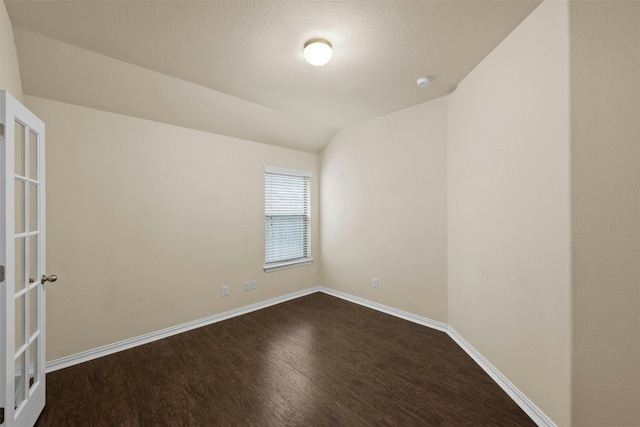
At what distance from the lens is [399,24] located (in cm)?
175

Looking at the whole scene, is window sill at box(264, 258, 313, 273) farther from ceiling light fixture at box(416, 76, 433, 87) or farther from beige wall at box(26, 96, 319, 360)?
ceiling light fixture at box(416, 76, 433, 87)

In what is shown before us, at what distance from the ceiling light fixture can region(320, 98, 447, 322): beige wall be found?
0.43 metres

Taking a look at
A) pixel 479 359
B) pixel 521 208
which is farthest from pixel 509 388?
pixel 521 208

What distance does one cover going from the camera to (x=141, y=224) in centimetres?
266

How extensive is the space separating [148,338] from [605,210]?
12.7 feet

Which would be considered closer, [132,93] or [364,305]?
[132,93]

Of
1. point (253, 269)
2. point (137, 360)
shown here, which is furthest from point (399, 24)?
point (137, 360)

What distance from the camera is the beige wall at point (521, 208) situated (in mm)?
1484

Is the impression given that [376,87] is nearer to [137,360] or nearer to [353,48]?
[353,48]

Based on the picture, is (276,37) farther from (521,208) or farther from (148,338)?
(148,338)

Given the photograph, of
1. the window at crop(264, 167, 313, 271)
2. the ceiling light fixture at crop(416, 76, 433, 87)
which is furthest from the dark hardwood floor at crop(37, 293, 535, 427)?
the ceiling light fixture at crop(416, 76, 433, 87)

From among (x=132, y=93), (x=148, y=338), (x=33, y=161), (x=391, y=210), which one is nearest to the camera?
(x=33, y=161)

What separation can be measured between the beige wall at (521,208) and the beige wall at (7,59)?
10.8 ft

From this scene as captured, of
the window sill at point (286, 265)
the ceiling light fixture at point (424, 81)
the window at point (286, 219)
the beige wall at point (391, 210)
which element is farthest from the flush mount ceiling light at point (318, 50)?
the window sill at point (286, 265)
